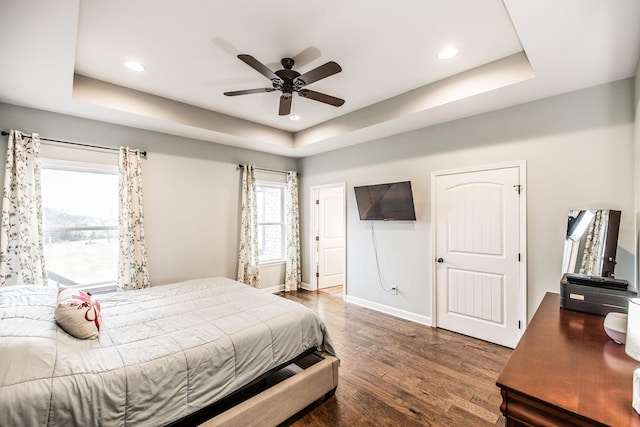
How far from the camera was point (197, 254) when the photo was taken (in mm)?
4258

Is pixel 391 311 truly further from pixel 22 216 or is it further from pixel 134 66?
pixel 22 216

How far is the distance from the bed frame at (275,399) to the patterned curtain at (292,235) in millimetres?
2927

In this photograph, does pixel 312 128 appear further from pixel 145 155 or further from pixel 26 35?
pixel 26 35

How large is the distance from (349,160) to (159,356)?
150 inches

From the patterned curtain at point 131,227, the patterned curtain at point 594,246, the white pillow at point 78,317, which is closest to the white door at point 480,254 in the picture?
the patterned curtain at point 594,246

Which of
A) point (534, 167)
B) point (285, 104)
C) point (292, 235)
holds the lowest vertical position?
point (292, 235)

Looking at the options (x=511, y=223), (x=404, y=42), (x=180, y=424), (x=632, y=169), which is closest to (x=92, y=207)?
(x=180, y=424)

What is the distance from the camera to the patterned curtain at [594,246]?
243 centimetres

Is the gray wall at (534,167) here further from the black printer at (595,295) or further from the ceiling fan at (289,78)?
the ceiling fan at (289,78)

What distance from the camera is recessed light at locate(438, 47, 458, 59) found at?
8.02 ft

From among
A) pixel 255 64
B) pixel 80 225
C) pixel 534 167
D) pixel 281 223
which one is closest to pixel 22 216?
pixel 80 225

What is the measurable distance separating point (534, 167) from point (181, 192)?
4.44 meters

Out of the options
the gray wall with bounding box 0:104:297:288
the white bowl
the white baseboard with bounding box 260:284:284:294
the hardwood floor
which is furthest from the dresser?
the white baseboard with bounding box 260:284:284:294

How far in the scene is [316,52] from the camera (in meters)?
2.49
